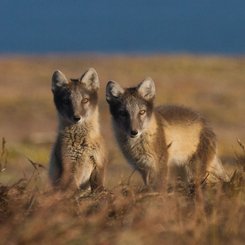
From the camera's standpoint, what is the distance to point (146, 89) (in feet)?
33.3

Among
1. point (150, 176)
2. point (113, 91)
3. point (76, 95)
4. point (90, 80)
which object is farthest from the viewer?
point (113, 91)

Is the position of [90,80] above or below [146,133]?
above

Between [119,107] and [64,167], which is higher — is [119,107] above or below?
above

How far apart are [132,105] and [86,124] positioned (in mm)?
583

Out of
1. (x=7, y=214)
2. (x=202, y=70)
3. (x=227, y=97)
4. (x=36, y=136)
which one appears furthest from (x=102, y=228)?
(x=202, y=70)

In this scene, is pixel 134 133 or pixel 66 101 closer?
pixel 134 133

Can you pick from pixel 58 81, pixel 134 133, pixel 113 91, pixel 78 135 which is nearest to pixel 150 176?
pixel 134 133

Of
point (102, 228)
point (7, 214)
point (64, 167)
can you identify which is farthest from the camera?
point (64, 167)

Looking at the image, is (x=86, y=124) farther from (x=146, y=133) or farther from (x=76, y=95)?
(x=146, y=133)

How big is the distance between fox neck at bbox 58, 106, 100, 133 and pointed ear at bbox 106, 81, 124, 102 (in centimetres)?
23

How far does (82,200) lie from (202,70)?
58579 mm

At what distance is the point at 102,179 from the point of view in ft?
30.8

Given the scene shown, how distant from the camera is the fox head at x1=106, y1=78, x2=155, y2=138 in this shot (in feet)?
32.1

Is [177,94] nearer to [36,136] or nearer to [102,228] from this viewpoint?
[36,136]
